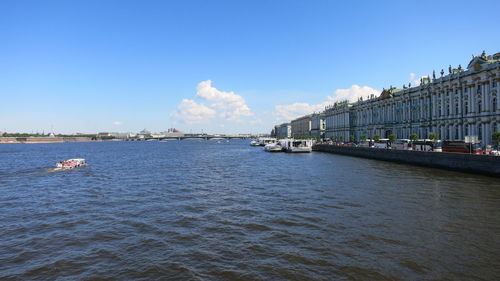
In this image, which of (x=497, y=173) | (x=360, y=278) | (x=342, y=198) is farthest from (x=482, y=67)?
(x=360, y=278)

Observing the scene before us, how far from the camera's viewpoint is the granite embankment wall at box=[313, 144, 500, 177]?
30219 mm

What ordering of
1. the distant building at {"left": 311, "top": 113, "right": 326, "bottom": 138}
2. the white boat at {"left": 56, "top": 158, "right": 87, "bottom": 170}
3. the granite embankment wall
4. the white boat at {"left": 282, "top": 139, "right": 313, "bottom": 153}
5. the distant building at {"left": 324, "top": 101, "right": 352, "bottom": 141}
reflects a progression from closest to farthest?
the granite embankment wall
the white boat at {"left": 56, "top": 158, "right": 87, "bottom": 170}
the white boat at {"left": 282, "top": 139, "right": 313, "bottom": 153}
the distant building at {"left": 324, "top": 101, "right": 352, "bottom": 141}
the distant building at {"left": 311, "top": 113, "right": 326, "bottom": 138}

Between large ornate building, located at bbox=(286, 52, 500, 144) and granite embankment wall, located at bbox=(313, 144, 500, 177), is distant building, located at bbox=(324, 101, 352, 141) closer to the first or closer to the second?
large ornate building, located at bbox=(286, 52, 500, 144)

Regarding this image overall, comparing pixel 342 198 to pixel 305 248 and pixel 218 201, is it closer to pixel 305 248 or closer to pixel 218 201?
pixel 218 201

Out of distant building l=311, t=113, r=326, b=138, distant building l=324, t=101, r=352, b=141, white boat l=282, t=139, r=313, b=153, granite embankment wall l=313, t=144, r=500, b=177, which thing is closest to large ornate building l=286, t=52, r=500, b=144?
granite embankment wall l=313, t=144, r=500, b=177

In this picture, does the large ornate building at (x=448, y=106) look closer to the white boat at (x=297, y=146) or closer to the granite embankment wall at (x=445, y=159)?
the granite embankment wall at (x=445, y=159)

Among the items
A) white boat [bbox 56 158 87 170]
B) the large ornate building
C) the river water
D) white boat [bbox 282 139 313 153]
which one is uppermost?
the large ornate building

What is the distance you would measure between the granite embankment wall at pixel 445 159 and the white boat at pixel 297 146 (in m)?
21.3

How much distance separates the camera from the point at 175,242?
41.1ft

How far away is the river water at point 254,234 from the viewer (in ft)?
32.4

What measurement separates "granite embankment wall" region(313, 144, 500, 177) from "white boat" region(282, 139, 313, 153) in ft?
69.8

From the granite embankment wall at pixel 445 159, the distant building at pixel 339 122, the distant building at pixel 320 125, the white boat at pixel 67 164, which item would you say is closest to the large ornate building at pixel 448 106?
the granite embankment wall at pixel 445 159

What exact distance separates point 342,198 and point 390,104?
239ft

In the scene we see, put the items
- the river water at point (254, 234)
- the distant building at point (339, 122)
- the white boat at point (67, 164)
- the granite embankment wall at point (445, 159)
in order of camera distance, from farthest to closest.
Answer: the distant building at point (339, 122)
the white boat at point (67, 164)
the granite embankment wall at point (445, 159)
the river water at point (254, 234)
